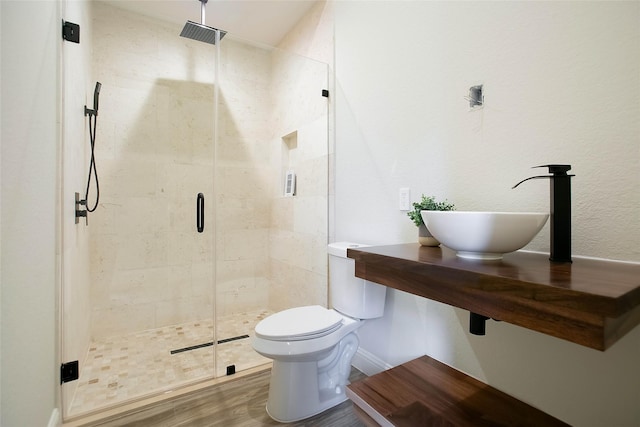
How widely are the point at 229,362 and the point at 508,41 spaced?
7.74 feet

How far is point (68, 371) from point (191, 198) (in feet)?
5.25

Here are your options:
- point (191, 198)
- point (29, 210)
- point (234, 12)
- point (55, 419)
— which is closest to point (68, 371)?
point (55, 419)

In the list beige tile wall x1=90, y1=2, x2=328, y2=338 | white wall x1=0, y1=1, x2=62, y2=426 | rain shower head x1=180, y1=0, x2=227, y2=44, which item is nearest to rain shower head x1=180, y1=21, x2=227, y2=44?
rain shower head x1=180, y1=0, x2=227, y2=44

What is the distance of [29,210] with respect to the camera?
1134mm

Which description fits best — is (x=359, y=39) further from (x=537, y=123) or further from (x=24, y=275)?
(x=24, y=275)

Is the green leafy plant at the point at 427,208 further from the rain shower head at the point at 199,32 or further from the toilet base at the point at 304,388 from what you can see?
the rain shower head at the point at 199,32

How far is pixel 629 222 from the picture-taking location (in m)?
0.96

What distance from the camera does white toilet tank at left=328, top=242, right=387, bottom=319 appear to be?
5.68 ft

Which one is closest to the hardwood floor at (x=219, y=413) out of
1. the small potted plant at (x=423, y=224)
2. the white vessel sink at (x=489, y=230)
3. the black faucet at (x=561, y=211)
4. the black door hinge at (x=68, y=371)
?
the black door hinge at (x=68, y=371)

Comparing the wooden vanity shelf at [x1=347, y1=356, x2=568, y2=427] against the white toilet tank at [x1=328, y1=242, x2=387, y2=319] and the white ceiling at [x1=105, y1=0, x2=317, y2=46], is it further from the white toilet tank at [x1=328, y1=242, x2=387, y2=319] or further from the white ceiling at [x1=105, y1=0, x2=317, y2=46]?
the white ceiling at [x1=105, y1=0, x2=317, y2=46]

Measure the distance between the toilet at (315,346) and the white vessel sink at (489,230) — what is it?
2.73 feet

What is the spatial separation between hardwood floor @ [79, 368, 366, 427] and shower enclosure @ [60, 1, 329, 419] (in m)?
0.25

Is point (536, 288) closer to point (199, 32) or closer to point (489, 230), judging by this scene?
point (489, 230)

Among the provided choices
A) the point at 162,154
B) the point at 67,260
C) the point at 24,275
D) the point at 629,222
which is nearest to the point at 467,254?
the point at 629,222
